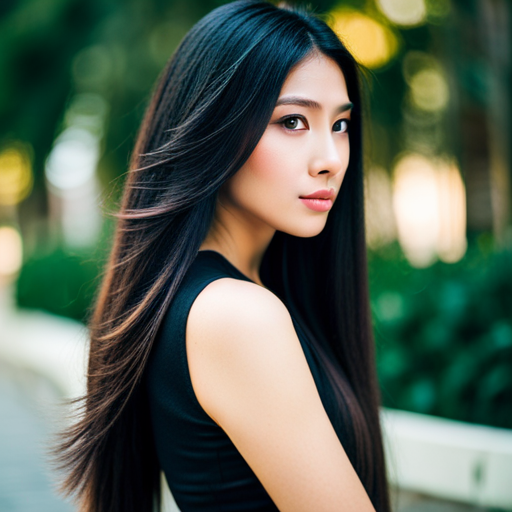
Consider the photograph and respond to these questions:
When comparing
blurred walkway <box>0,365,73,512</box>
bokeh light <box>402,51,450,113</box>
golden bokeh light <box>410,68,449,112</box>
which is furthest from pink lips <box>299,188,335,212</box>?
golden bokeh light <box>410,68,449,112</box>

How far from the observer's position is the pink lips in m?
1.60

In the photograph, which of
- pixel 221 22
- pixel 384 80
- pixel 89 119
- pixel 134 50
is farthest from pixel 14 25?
pixel 221 22

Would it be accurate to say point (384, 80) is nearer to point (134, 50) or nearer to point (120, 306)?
point (134, 50)

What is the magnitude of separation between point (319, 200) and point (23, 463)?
387 cm

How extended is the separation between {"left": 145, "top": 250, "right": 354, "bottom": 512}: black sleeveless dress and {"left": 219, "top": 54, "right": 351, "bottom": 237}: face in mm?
257

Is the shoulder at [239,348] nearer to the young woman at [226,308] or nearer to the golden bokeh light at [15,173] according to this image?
the young woman at [226,308]

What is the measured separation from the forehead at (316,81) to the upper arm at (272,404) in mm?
587

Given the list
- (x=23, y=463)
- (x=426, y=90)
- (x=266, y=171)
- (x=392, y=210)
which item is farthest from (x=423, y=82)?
(x=266, y=171)

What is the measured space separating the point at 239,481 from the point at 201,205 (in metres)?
0.67

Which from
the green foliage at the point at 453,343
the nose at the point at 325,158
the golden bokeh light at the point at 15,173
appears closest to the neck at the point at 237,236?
the nose at the point at 325,158

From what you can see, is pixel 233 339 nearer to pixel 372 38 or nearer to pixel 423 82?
pixel 372 38

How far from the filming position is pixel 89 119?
12.4m

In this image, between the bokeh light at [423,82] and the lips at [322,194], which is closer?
the lips at [322,194]

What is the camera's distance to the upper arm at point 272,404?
49.0 inches
